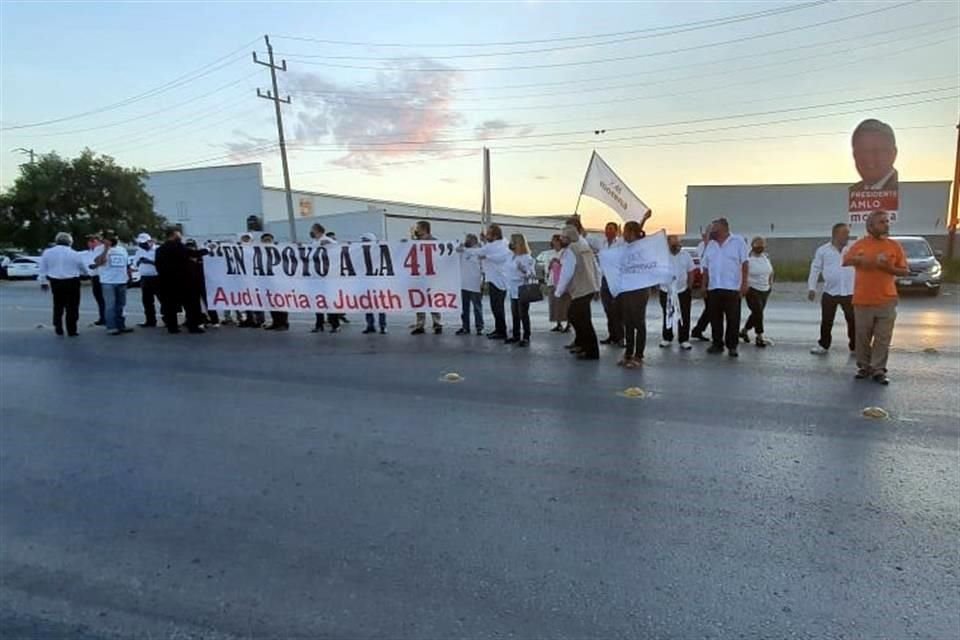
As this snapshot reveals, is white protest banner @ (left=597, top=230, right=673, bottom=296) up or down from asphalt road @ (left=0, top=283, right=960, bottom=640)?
up

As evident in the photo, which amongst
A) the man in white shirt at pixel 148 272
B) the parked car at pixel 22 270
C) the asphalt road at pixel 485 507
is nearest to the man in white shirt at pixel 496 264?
the asphalt road at pixel 485 507

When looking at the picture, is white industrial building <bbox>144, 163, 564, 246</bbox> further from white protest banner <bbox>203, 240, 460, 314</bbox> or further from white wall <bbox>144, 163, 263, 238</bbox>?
white protest banner <bbox>203, 240, 460, 314</bbox>

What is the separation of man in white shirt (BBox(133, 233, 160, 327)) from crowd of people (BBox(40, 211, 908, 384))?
2 centimetres

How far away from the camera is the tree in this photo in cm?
4472

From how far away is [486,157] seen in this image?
35094 mm

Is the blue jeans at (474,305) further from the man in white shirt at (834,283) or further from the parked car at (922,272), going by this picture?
the parked car at (922,272)

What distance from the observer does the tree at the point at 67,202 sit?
4472 cm

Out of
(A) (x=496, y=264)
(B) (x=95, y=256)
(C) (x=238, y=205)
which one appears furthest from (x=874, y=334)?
(C) (x=238, y=205)

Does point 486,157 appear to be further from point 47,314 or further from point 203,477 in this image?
point 203,477

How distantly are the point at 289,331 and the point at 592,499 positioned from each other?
30.7ft

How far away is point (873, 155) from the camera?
23203 millimetres

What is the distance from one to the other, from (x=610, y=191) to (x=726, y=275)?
272cm

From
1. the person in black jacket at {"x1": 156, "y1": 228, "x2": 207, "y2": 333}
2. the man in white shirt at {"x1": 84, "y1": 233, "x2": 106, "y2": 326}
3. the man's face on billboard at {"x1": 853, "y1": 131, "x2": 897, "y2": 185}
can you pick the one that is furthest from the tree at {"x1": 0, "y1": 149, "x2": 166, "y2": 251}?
the man's face on billboard at {"x1": 853, "y1": 131, "x2": 897, "y2": 185}

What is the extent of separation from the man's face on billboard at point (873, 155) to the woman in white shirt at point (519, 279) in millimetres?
17165
